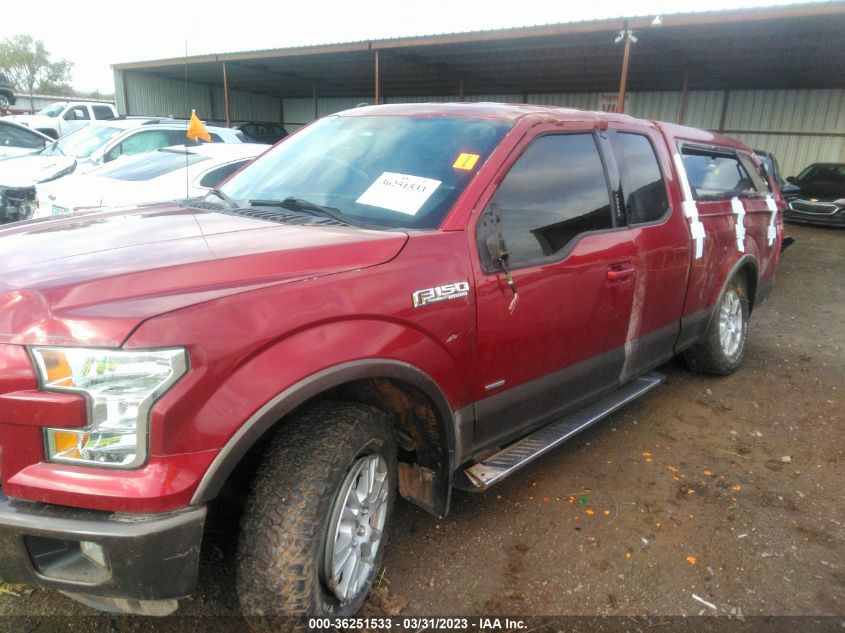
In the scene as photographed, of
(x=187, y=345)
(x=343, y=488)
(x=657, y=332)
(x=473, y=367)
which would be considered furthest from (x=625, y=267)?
(x=187, y=345)

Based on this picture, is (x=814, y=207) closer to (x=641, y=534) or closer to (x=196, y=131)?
(x=641, y=534)

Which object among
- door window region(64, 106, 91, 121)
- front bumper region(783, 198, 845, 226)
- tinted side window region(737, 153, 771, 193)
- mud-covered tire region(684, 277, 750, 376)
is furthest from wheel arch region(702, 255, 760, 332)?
door window region(64, 106, 91, 121)

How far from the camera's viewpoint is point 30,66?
55.9m

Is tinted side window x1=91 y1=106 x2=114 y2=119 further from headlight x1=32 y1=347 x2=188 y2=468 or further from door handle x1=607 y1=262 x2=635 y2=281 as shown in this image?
headlight x1=32 y1=347 x2=188 y2=468

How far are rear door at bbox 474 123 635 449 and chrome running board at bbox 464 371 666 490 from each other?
12 centimetres

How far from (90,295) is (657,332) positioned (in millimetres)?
3052

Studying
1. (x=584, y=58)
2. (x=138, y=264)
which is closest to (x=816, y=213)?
(x=584, y=58)

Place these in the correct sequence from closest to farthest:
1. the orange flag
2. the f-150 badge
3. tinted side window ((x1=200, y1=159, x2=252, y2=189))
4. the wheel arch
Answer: the f-150 badge
the orange flag
the wheel arch
tinted side window ((x1=200, y1=159, x2=252, y2=189))

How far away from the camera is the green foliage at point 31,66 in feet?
180

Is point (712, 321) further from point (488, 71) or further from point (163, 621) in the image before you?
point (488, 71)

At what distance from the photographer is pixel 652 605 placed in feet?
7.88

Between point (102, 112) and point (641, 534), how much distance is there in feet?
A: 69.0

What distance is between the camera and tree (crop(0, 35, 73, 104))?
54759 millimetres

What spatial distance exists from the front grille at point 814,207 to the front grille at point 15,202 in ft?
48.8
